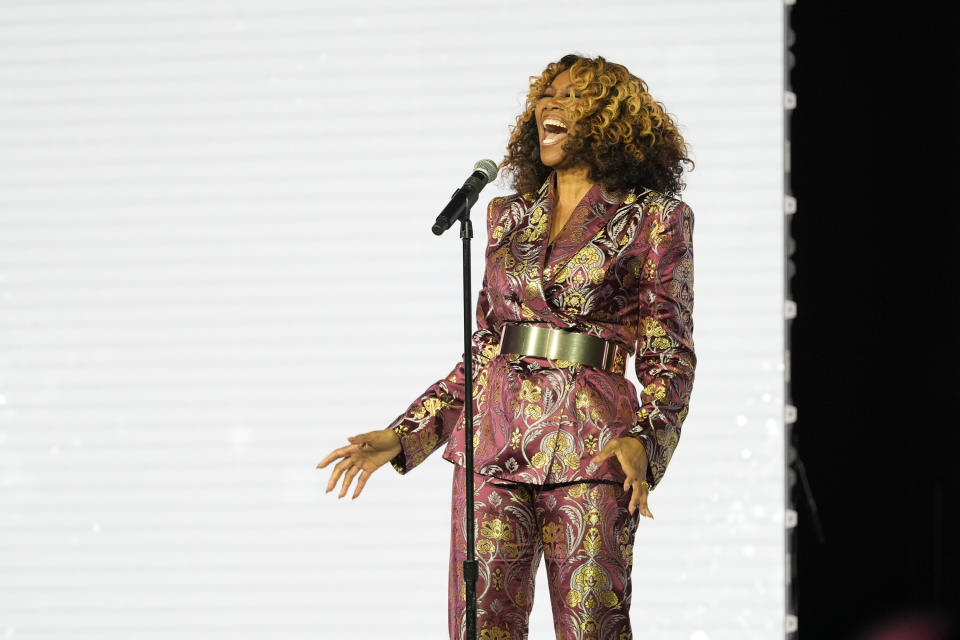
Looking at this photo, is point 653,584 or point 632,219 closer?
point 632,219

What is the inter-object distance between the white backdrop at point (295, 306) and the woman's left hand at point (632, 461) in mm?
1311

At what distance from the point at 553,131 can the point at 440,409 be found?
0.55 meters

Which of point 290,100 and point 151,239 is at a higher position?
point 290,100

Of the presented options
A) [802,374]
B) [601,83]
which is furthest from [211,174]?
[802,374]

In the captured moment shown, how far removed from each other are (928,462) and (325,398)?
5.54 feet

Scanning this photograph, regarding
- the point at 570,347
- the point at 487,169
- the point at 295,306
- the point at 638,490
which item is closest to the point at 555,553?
the point at 638,490

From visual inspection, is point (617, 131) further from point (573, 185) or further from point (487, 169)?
point (487, 169)

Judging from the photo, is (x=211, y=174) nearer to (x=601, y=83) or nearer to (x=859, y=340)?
(x=601, y=83)

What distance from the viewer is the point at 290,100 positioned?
10.9 feet

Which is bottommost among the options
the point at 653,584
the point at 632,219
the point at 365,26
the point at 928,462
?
the point at 653,584

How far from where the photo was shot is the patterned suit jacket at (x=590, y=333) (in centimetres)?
191

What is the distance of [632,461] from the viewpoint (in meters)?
1.78

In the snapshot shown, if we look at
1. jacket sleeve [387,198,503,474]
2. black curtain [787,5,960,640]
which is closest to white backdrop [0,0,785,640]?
black curtain [787,5,960,640]

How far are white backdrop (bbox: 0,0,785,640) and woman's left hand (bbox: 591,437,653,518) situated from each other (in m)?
1.31
